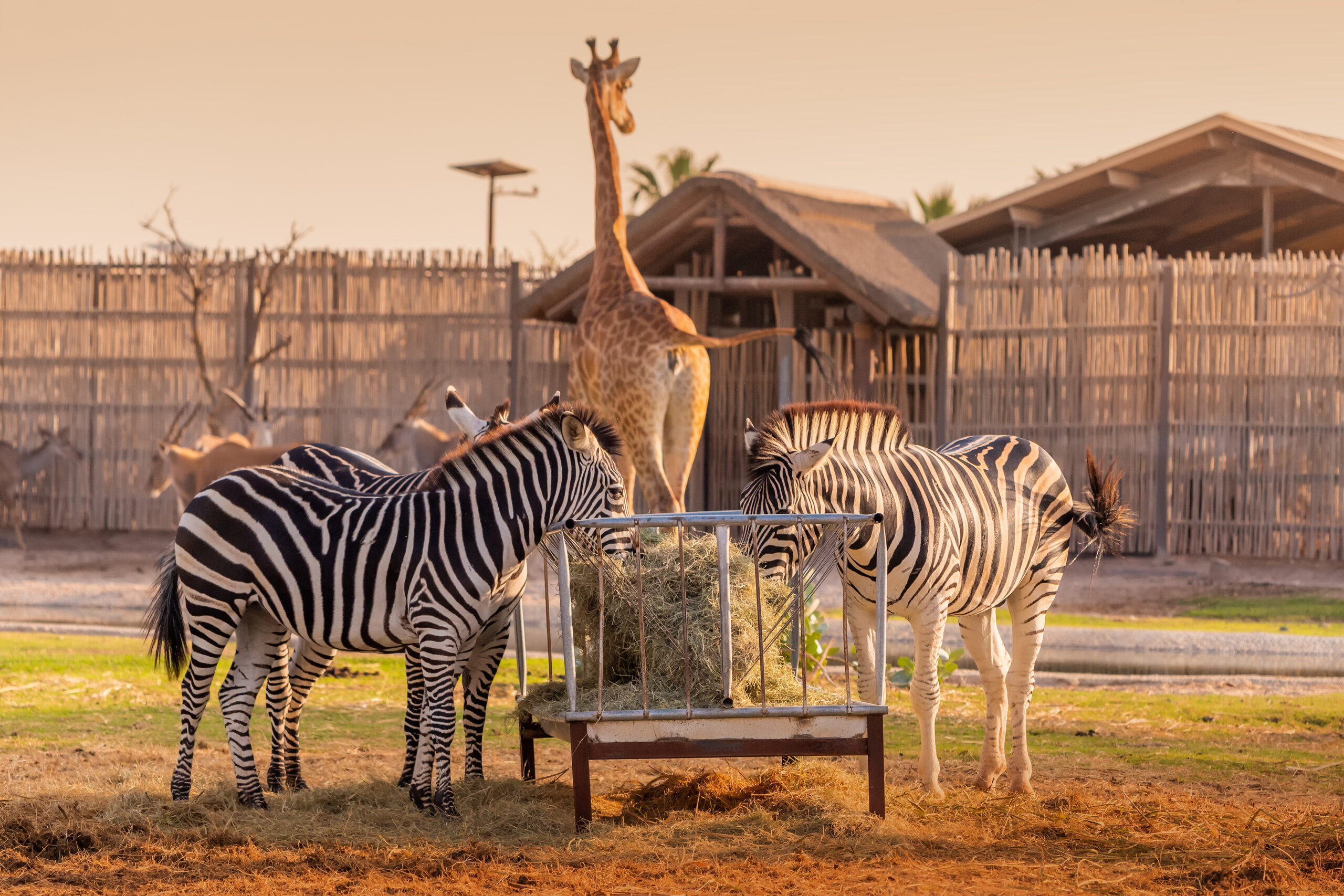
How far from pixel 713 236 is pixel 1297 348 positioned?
262 inches

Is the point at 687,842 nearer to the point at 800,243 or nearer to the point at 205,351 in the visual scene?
the point at 800,243

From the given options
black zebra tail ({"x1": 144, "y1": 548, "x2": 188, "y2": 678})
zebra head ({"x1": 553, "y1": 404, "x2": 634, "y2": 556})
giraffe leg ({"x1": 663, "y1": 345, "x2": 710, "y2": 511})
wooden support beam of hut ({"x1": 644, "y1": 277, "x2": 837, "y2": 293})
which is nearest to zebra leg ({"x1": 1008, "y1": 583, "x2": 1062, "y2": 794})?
zebra head ({"x1": 553, "y1": 404, "x2": 634, "y2": 556})

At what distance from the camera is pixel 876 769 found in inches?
→ 231

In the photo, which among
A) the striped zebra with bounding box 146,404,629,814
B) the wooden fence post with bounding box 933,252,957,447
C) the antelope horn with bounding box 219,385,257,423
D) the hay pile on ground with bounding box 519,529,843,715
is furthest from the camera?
the antelope horn with bounding box 219,385,257,423

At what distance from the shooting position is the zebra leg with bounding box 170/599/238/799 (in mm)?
6383

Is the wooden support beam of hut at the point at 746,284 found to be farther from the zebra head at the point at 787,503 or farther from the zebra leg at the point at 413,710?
the zebra head at the point at 787,503

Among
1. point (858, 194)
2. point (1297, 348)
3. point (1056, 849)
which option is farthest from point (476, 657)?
point (858, 194)

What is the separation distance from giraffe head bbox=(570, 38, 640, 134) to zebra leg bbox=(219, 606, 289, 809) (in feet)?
19.0

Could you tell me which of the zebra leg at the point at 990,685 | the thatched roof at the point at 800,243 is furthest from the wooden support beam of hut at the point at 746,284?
the zebra leg at the point at 990,685

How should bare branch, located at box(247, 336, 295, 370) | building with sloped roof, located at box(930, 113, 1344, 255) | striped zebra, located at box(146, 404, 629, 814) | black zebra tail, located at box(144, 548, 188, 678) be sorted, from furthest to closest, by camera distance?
bare branch, located at box(247, 336, 295, 370), building with sloped roof, located at box(930, 113, 1344, 255), black zebra tail, located at box(144, 548, 188, 678), striped zebra, located at box(146, 404, 629, 814)

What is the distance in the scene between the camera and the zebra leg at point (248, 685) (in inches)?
250

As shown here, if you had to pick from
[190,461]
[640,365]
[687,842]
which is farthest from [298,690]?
[190,461]

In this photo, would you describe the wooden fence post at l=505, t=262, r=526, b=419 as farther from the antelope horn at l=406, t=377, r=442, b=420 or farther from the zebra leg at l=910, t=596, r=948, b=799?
the zebra leg at l=910, t=596, r=948, b=799

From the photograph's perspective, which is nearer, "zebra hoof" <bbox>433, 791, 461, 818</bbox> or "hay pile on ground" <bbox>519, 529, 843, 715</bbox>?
"hay pile on ground" <bbox>519, 529, 843, 715</bbox>
